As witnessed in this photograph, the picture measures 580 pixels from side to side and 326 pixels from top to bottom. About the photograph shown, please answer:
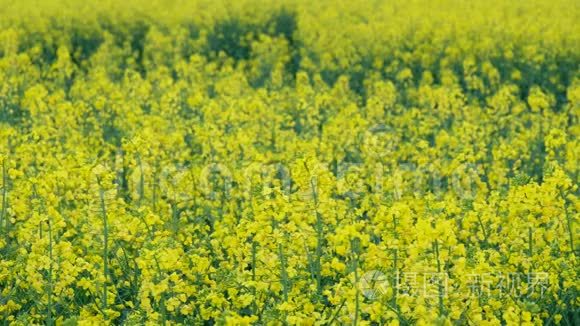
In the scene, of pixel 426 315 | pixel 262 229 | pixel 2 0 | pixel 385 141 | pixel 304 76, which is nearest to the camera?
pixel 426 315

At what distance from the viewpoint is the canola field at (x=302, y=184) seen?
154 inches

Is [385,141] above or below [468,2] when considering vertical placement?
below

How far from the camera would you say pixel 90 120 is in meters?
8.07

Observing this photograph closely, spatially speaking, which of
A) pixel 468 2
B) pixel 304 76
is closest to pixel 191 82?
pixel 304 76

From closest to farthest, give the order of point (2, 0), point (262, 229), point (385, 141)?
point (262, 229), point (385, 141), point (2, 0)

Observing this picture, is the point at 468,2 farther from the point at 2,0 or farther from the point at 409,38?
the point at 2,0

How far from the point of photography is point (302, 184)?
13.9 ft

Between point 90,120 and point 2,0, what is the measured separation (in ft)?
31.6

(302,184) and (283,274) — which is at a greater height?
(302,184)

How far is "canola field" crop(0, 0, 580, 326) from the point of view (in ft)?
12.8

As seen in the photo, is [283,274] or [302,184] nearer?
[283,274]

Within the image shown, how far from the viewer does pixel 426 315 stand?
3615mm

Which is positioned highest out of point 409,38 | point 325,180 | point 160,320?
point 409,38

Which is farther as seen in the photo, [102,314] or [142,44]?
[142,44]
